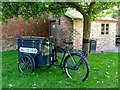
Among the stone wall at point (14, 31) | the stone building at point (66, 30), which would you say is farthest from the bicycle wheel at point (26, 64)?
the stone wall at point (14, 31)

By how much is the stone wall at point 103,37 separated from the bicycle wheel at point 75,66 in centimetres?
884

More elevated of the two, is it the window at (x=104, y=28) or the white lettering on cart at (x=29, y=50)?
the window at (x=104, y=28)

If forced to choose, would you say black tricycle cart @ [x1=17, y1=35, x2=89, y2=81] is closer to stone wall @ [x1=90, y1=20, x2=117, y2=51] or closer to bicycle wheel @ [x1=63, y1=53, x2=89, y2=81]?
bicycle wheel @ [x1=63, y1=53, x2=89, y2=81]

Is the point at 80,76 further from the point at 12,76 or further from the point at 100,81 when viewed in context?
the point at 12,76

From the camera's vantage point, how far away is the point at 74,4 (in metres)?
6.80

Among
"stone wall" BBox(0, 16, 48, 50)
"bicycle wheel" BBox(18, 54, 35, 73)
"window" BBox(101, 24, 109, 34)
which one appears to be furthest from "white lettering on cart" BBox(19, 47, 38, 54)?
"window" BBox(101, 24, 109, 34)

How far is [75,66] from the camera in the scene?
5.45m

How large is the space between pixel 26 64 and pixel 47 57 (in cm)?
73

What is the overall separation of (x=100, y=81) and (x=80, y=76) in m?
0.64

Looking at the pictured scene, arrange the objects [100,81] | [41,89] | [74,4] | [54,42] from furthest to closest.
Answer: [74,4] < [54,42] < [100,81] < [41,89]

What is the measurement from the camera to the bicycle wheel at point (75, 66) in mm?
5349

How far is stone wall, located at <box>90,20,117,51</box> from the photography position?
14.6m

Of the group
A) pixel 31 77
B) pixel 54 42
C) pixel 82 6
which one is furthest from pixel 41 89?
pixel 82 6

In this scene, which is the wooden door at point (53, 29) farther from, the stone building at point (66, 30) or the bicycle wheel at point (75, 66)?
the bicycle wheel at point (75, 66)
